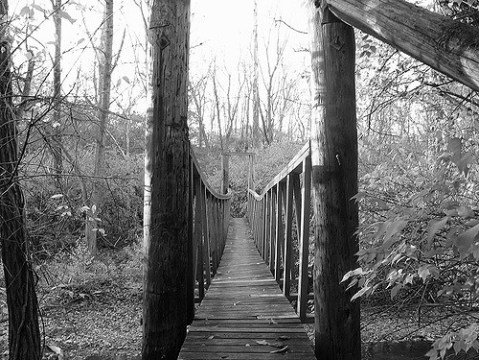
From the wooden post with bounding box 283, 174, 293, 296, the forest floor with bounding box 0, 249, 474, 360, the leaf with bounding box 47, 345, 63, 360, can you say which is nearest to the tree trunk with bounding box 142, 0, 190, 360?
the wooden post with bounding box 283, 174, 293, 296

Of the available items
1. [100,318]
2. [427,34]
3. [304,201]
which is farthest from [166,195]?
[100,318]

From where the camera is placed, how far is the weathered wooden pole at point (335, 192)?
2.24 m

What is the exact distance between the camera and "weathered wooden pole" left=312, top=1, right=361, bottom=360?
224cm

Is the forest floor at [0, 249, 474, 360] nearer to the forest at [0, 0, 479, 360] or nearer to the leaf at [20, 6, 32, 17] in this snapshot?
the forest at [0, 0, 479, 360]

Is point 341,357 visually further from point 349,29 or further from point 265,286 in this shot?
point 265,286

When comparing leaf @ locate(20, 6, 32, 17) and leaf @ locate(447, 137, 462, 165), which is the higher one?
leaf @ locate(20, 6, 32, 17)

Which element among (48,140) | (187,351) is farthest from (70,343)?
(48,140)

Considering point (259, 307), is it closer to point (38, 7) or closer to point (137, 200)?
point (38, 7)

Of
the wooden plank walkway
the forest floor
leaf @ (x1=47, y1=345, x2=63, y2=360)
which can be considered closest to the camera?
the wooden plank walkway

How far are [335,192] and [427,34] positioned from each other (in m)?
1.15

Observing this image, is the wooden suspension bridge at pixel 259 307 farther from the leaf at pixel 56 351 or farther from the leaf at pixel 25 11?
the leaf at pixel 56 351

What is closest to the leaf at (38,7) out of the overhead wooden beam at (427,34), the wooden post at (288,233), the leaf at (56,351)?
the overhead wooden beam at (427,34)

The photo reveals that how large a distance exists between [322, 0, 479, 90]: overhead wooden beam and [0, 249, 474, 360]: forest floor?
13.4ft

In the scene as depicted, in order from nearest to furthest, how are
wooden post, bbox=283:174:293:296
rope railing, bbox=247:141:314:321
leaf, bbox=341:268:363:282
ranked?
leaf, bbox=341:268:363:282 < rope railing, bbox=247:141:314:321 < wooden post, bbox=283:174:293:296
